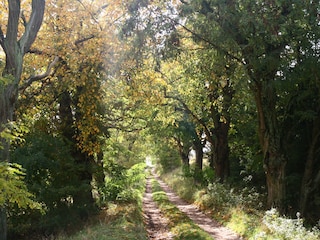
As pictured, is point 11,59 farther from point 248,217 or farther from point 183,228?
point 248,217

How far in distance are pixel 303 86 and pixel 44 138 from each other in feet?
33.5

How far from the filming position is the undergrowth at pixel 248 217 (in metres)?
9.05

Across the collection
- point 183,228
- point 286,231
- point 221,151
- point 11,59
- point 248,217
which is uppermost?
point 11,59

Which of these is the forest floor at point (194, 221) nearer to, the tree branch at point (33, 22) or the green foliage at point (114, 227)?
the green foliage at point (114, 227)

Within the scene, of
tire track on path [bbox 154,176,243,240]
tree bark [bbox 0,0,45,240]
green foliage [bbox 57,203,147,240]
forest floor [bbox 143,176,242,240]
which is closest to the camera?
tree bark [bbox 0,0,45,240]

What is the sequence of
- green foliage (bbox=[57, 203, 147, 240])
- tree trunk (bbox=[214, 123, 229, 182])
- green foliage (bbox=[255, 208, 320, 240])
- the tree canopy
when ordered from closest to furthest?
green foliage (bbox=[255, 208, 320, 240]) → green foliage (bbox=[57, 203, 147, 240]) → the tree canopy → tree trunk (bbox=[214, 123, 229, 182])

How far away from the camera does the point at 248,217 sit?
12.1 meters

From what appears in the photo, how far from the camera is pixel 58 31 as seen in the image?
12.4 metres

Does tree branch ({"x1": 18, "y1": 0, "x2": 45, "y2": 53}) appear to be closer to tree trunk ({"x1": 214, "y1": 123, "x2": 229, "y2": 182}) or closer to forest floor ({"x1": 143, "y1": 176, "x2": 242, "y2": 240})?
forest floor ({"x1": 143, "y1": 176, "x2": 242, "y2": 240})

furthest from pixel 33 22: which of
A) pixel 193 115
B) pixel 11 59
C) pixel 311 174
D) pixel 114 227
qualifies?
pixel 193 115

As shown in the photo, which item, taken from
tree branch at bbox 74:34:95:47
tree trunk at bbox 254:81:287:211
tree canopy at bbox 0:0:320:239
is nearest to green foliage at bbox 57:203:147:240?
tree canopy at bbox 0:0:320:239

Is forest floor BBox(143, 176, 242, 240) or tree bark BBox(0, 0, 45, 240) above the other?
tree bark BBox(0, 0, 45, 240)

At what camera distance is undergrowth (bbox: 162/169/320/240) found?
356 inches

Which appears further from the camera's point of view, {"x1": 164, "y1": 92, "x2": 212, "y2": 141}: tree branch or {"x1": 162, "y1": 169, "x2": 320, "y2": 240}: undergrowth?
{"x1": 164, "y1": 92, "x2": 212, "y2": 141}: tree branch
